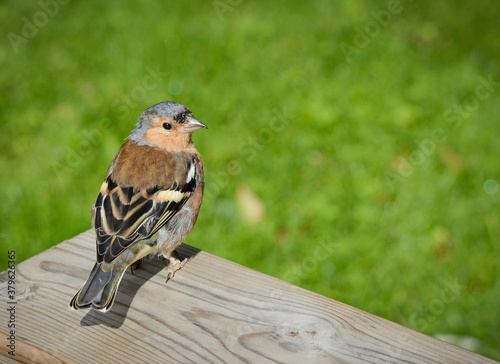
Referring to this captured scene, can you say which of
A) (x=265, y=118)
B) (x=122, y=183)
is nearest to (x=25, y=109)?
(x=265, y=118)

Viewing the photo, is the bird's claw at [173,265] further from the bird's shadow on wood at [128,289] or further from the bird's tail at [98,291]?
the bird's tail at [98,291]

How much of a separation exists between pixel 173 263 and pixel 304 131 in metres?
3.38

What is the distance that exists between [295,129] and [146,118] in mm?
2763

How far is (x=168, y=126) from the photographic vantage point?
130 inches

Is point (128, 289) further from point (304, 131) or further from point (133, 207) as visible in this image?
point (304, 131)

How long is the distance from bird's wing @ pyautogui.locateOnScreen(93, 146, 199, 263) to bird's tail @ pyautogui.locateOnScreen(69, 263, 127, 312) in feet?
0.31

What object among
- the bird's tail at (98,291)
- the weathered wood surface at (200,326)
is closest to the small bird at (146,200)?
the bird's tail at (98,291)

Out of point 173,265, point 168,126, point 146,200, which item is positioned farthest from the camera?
A: point 168,126

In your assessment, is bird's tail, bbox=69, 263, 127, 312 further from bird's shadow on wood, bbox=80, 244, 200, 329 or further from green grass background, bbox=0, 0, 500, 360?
green grass background, bbox=0, 0, 500, 360

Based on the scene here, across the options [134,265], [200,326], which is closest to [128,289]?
[134,265]

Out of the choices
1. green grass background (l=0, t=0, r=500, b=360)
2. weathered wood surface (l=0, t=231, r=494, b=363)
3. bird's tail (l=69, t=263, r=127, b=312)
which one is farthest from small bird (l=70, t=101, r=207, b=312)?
green grass background (l=0, t=0, r=500, b=360)

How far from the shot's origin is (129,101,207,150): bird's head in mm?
3287

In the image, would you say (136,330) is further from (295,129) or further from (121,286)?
(295,129)

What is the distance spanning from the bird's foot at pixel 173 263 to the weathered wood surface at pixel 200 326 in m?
0.04
